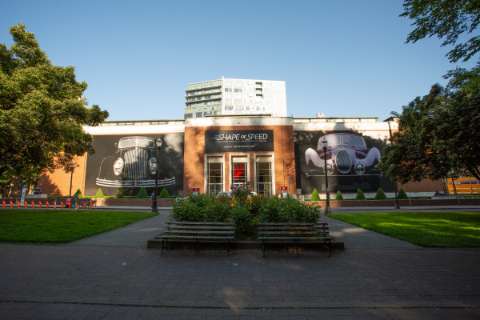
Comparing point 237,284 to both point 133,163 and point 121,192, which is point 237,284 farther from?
point 133,163

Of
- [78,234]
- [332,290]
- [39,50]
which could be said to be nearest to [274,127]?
[39,50]

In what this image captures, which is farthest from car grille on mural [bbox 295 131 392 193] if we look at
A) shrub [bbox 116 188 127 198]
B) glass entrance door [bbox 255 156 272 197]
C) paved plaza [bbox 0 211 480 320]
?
paved plaza [bbox 0 211 480 320]

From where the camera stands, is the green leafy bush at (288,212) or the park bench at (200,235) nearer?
the park bench at (200,235)

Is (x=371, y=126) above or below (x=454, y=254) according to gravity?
above

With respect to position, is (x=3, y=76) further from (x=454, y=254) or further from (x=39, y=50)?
(x=454, y=254)

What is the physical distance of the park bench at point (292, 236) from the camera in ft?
22.5

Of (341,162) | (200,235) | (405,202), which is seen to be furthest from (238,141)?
(200,235)

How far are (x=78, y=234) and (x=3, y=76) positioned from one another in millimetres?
12234

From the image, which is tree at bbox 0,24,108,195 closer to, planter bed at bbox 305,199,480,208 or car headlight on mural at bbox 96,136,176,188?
car headlight on mural at bbox 96,136,176,188

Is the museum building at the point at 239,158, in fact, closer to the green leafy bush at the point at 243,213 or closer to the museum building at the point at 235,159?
the museum building at the point at 235,159

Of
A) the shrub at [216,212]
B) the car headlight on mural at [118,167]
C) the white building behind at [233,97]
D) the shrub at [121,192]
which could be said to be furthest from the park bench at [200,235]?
the white building behind at [233,97]

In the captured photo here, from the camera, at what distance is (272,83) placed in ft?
348

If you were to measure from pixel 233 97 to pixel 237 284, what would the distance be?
9995 cm

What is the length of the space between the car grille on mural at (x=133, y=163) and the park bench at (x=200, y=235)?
29776 mm
